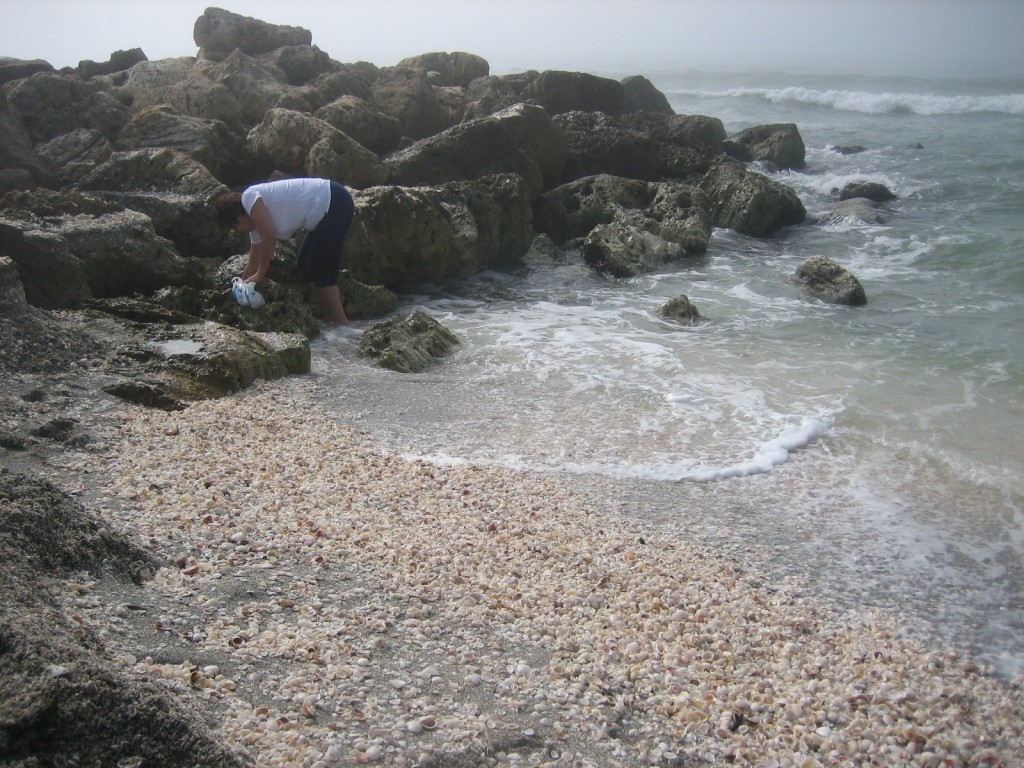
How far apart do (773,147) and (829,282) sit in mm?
11157

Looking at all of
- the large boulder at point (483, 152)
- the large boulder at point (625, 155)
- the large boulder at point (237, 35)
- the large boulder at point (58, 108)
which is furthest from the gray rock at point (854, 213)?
the large boulder at point (237, 35)

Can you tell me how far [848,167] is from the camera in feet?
Result: 67.9

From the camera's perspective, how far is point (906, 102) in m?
33.8

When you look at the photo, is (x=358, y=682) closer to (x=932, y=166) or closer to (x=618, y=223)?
(x=618, y=223)

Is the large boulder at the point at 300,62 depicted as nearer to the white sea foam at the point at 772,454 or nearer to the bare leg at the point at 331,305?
the bare leg at the point at 331,305

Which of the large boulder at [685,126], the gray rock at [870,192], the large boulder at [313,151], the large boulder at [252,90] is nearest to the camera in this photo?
the large boulder at [313,151]

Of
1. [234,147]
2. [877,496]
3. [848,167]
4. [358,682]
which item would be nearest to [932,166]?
[848,167]

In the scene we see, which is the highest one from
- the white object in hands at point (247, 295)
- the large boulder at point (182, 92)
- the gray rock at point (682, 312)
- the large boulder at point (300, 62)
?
the large boulder at point (300, 62)

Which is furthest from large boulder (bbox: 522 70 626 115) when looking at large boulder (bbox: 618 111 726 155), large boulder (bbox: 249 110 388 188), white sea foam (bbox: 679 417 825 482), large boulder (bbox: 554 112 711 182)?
white sea foam (bbox: 679 417 825 482)

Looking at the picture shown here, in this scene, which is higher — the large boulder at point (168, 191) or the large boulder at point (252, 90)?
the large boulder at point (252, 90)

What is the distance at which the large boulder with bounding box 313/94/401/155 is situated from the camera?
13.5m

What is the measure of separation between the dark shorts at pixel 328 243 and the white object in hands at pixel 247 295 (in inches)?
A: 27.9

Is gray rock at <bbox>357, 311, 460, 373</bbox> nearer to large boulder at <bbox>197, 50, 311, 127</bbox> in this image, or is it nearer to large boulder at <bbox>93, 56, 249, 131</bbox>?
large boulder at <bbox>93, 56, 249, 131</bbox>

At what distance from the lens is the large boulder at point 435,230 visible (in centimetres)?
938
